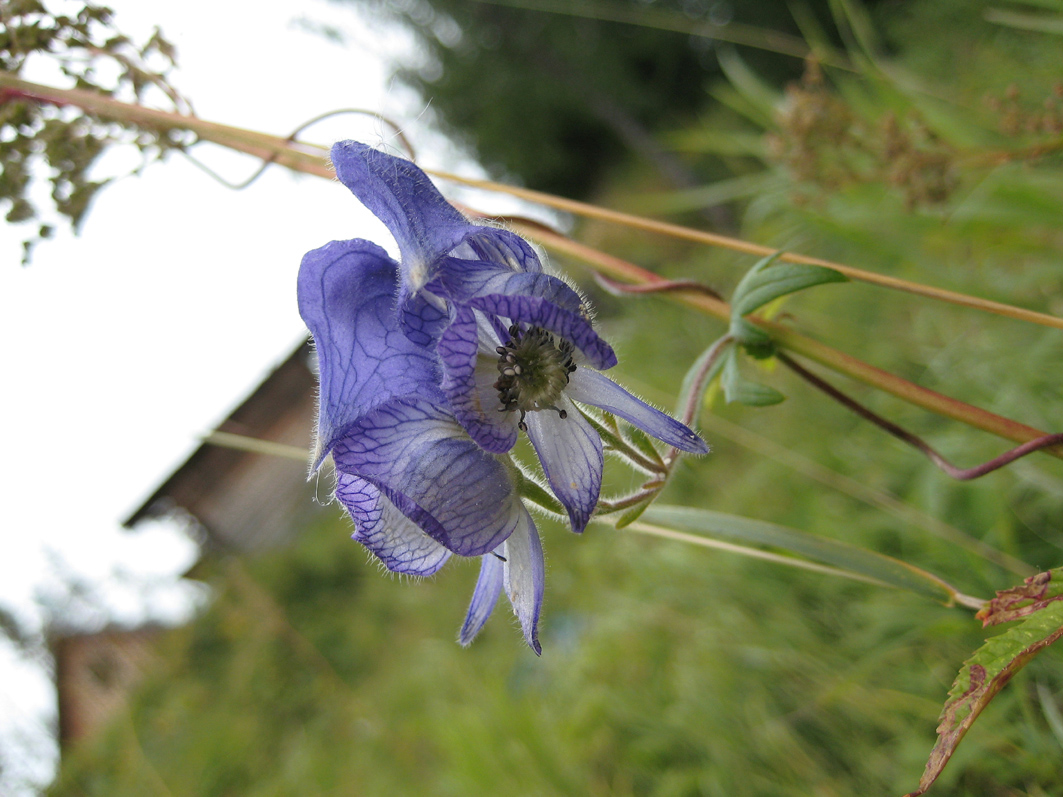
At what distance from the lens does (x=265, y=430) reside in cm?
734

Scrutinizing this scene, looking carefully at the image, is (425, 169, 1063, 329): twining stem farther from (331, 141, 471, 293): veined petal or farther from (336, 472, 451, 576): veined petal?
(336, 472, 451, 576): veined petal

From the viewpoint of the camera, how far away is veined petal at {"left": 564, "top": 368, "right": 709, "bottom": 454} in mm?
374

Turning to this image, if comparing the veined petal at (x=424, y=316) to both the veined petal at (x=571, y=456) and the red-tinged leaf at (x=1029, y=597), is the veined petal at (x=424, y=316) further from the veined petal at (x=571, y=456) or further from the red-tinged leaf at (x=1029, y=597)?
the red-tinged leaf at (x=1029, y=597)

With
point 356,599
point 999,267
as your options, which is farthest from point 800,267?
point 356,599

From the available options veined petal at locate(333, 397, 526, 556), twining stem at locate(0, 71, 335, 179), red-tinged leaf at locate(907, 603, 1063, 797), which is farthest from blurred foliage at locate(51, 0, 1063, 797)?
twining stem at locate(0, 71, 335, 179)

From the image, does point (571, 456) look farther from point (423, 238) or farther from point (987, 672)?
point (987, 672)

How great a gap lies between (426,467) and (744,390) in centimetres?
Answer: 28

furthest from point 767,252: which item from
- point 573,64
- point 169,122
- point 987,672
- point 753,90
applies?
point 573,64

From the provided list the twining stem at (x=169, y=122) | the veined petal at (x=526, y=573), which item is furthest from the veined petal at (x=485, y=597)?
the twining stem at (x=169, y=122)

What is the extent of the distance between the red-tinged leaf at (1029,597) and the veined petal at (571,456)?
24 cm

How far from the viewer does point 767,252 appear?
63cm

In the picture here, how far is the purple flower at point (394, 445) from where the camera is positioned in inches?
14.6

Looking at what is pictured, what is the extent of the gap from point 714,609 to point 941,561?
0.55m

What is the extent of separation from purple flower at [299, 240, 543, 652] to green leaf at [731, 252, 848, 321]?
9.8 inches
